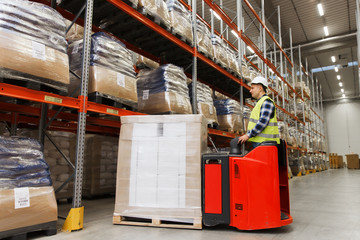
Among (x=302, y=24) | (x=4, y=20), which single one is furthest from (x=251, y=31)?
(x=4, y=20)

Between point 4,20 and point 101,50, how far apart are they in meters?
1.12

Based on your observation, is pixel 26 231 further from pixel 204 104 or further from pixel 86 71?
pixel 204 104

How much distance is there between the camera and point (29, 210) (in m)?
2.41

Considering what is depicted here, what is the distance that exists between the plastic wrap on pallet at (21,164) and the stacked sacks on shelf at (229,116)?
4.59 metres

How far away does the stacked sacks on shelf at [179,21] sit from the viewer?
461 cm

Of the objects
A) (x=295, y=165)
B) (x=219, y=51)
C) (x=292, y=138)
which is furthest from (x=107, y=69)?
(x=295, y=165)

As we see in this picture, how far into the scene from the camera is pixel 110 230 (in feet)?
9.45

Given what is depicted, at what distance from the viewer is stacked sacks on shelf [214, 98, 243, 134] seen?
6.56 metres

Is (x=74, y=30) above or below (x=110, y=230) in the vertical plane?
above

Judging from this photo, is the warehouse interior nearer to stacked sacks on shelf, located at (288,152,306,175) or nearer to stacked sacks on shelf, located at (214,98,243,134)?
stacked sacks on shelf, located at (214,98,243,134)

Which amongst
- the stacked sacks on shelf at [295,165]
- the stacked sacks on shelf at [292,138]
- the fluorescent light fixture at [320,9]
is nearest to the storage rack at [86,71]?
the stacked sacks on shelf at [292,138]

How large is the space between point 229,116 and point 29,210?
4.98 metres

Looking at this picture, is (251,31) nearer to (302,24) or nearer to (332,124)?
(302,24)

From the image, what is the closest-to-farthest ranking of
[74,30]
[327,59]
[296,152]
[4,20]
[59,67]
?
[4,20] → [59,67] → [74,30] → [296,152] → [327,59]
